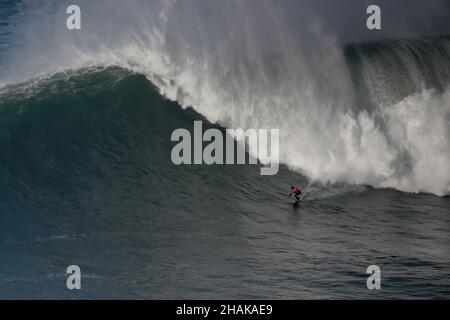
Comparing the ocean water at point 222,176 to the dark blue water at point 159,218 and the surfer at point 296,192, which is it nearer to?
the dark blue water at point 159,218

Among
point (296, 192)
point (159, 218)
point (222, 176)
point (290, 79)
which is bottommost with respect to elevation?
point (159, 218)

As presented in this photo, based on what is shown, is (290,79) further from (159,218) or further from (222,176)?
(159,218)

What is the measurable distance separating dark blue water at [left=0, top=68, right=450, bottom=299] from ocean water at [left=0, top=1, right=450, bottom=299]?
54mm

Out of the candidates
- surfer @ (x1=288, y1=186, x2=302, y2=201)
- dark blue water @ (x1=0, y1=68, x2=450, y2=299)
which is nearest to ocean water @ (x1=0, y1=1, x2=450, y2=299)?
dark blue water @ (x1=0, y1=68, x2=450, y2=299)

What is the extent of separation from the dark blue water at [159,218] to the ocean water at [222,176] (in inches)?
2.1

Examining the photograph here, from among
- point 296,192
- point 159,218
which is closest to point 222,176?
point 296,192

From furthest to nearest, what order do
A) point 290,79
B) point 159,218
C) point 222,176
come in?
1. point 290,79
2. point 222,176
3. point 159,218

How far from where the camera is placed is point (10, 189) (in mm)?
19766

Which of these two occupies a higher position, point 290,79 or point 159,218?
point 290,79

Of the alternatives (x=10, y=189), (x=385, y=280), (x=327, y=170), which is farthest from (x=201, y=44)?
(x=385, y=280)

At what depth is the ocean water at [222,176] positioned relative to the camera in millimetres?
15703

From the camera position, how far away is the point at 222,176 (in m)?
21.9

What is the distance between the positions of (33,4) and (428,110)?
20797mm

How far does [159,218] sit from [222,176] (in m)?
3.73
